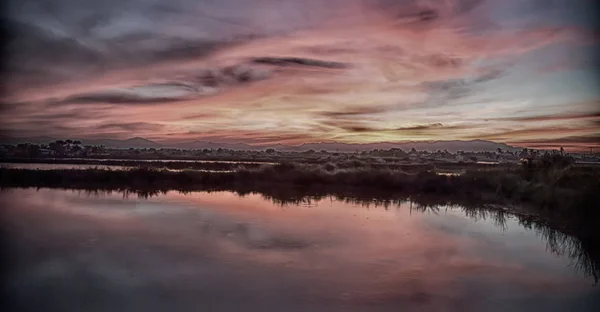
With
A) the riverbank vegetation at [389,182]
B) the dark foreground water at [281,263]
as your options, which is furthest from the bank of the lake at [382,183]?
the dark foreground water at [281,263]

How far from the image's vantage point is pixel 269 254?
379 centimetres

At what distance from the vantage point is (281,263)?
3.53 metres

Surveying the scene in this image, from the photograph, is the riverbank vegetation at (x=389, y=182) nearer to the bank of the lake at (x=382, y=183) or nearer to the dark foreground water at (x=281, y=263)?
the bank of the lake at (x=382, y=183)

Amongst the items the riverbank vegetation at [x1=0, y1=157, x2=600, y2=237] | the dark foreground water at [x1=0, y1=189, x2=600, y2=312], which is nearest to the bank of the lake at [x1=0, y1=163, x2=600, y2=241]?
the riverbank vegetation at [x1=0, y1=157, x2=600, y2=237]

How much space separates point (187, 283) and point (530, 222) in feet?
14.7

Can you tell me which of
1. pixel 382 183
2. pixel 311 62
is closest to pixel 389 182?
pixel 382 183

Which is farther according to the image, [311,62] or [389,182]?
[389,182]

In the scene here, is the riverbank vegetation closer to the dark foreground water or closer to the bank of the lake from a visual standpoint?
the bank of the lake

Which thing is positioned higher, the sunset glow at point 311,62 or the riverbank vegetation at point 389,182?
the sunset glow at point 311,62

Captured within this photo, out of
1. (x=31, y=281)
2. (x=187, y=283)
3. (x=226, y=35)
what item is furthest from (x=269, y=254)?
(x=226, y=35)

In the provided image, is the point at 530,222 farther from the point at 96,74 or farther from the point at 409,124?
the point at 96,74

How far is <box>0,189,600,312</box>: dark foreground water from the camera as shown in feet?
8.87

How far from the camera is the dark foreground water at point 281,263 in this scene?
8.87 feet

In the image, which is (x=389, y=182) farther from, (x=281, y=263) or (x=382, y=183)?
(x=281, y=263)
